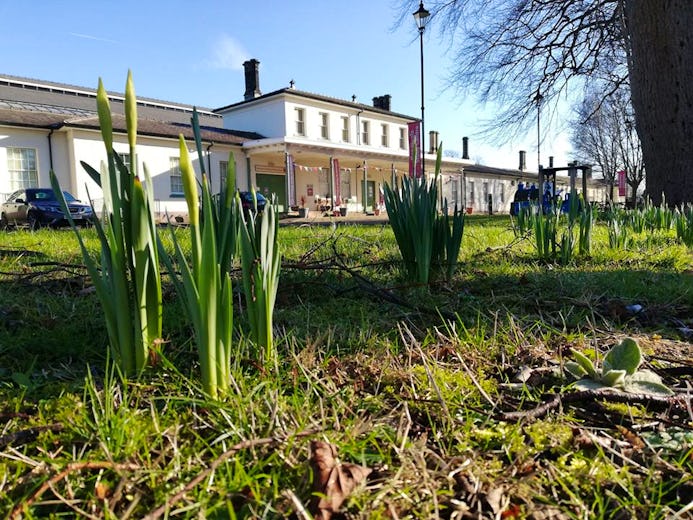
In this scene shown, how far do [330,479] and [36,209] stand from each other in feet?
48.7

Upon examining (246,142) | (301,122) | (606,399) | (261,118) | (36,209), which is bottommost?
(606,399)

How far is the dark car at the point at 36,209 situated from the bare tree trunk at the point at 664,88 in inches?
500

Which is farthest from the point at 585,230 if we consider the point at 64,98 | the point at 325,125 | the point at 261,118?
the point at 64,98

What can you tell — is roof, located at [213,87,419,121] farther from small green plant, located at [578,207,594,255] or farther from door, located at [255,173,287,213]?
small green plant, located at [578,207,594,255]

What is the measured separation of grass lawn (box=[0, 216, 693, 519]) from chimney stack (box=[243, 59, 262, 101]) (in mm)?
26812

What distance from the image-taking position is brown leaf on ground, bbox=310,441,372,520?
2.33ft

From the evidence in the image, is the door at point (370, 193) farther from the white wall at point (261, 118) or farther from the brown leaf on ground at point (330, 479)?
the brown leaf on ground at point (330, 479)

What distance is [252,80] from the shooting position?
26.3 meters

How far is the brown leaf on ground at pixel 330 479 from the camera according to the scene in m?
0.71

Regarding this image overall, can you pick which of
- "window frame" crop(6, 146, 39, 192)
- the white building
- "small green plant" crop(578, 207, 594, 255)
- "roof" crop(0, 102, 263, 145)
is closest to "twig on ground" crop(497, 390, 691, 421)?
"small green plant" crop(578, 207, 594, 255)

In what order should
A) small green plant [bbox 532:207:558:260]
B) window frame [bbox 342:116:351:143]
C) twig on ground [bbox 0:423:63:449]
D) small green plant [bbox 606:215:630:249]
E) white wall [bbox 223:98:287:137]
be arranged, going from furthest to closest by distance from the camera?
window frame [bbox 342:116:351:143], white wall [bbox 223:98:287:137], small green plant [bbox 606:215:630:249], small green plant [bbox 532:207:558:260], twig on ground [bbox 0:423:63:449]

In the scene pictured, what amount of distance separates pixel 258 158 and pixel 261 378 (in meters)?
23.3

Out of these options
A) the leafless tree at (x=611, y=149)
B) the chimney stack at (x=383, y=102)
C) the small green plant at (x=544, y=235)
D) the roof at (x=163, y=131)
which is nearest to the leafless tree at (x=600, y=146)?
the leafless tree at (x=611, y=149)

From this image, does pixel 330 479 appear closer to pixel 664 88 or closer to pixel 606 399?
pixel 606 399
